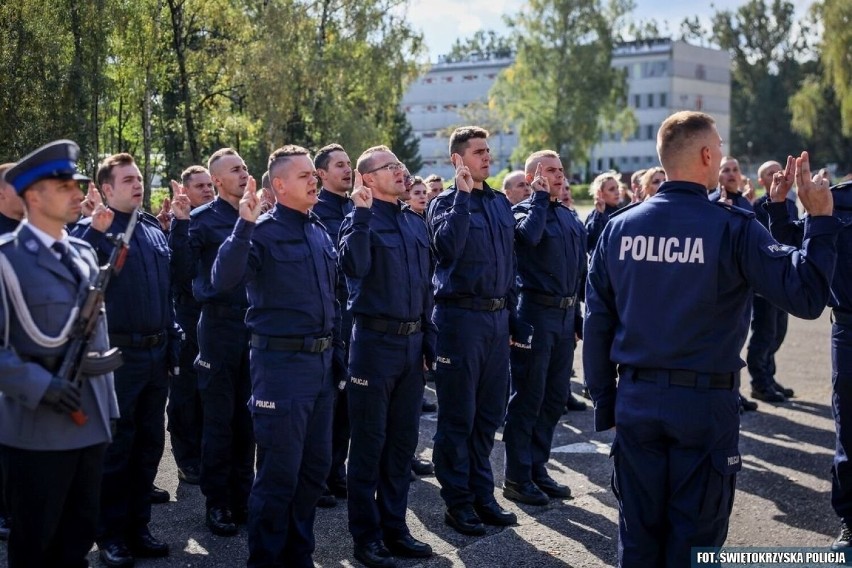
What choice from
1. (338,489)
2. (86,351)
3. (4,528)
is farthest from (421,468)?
(86,351)

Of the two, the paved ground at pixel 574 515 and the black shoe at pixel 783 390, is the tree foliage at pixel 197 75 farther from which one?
the black shoe at pixel 783 390

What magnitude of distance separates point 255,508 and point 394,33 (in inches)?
1048

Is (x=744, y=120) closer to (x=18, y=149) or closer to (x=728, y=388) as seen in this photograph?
(x=18, y=149)

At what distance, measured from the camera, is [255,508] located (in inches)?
199

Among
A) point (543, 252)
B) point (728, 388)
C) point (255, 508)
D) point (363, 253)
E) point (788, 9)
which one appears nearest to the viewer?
point (728, 388)

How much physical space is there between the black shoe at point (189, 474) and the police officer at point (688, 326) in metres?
3.94

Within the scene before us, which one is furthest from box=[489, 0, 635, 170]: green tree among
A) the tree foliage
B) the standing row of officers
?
the standing row of officers

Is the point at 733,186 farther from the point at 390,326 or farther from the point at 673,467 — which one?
the point at 673,467

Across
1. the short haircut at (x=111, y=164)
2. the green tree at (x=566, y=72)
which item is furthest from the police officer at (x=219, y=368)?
the green tree at (x=566, y=72)

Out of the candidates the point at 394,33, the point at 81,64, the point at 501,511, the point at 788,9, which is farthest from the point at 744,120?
the point at 501,511

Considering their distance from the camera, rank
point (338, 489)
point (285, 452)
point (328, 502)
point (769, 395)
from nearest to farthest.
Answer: point (285, 452) < point (328, 502) < point (338, 489) < point (769, 395)

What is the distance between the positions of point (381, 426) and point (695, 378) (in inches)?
86.4

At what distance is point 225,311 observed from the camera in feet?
20.9

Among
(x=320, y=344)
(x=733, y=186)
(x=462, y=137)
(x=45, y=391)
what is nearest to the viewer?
(x=45, y=391)
